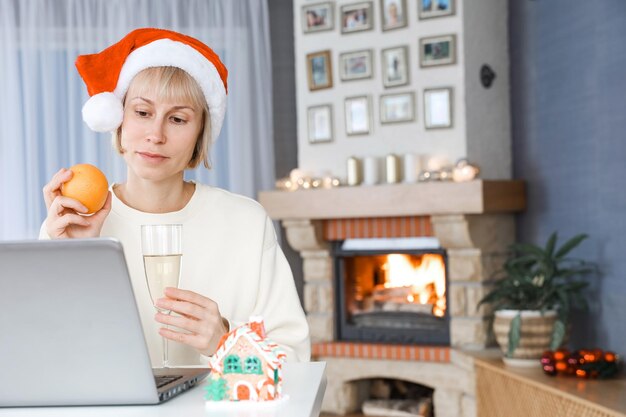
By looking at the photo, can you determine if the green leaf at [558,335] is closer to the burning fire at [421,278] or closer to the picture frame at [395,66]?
the burning fire at [421,278]

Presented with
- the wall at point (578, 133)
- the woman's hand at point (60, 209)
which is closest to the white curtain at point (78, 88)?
the wall at point (578, 133)

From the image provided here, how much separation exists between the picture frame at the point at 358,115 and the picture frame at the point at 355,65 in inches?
4.4

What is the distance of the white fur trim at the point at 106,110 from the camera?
169 cm

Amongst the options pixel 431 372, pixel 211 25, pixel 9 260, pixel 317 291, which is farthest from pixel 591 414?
pixel 211 25

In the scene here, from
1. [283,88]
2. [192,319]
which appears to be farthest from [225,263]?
[283,88]

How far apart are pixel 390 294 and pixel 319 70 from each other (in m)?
1.22

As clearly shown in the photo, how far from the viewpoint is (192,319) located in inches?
49.0

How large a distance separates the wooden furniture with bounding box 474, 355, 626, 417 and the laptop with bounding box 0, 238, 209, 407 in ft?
6.86

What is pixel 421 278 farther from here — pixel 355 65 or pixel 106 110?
pixel 106 110

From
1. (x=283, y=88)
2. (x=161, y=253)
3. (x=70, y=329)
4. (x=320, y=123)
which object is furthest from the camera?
(x=283, y=88)

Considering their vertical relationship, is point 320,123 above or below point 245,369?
above

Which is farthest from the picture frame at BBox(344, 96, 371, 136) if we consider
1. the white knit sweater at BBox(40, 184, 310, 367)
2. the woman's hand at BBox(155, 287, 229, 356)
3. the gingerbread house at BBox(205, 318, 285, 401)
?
the gingerbread house at BBox(205, 318, 285, 401)

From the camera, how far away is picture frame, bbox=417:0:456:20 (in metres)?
4.46

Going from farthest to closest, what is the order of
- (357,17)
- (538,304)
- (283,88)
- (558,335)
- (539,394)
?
(283,88) → (357,17) → (538,304) → (558,335) → (539,394)
